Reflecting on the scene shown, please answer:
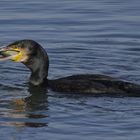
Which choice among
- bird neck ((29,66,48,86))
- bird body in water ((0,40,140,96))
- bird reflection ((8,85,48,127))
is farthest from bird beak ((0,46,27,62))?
bird reflection ((8,85,48,127))

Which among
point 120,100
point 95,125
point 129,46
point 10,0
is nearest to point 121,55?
point 129,46

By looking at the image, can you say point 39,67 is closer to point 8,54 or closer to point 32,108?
point 8,54

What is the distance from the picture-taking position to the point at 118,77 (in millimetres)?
16062

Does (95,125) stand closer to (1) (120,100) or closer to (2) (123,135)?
(2) (123,135)

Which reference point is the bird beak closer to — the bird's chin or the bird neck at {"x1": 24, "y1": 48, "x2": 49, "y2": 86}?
the bird's chin

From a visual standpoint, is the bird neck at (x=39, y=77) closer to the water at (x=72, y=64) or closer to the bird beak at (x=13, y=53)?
the water at (x=72, y=64)

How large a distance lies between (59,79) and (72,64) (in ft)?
5.71

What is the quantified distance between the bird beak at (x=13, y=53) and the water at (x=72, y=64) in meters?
0.45

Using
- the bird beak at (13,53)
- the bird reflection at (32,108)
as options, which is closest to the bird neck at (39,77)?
the bird reflection at (32,108)

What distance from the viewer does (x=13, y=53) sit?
51.5 feet

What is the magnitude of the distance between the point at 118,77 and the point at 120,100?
1.74 metres

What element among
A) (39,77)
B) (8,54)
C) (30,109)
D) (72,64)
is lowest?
(30,109)

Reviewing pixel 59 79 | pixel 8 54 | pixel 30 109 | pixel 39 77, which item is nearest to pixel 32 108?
pixel 30 109

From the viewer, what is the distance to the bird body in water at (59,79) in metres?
14.8
